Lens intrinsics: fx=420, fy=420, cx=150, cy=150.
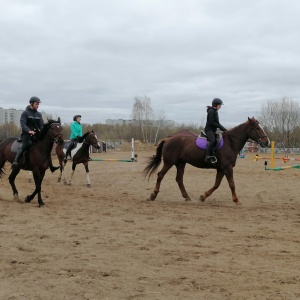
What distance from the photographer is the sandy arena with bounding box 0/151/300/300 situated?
4.84 m

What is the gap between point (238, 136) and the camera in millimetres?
12586

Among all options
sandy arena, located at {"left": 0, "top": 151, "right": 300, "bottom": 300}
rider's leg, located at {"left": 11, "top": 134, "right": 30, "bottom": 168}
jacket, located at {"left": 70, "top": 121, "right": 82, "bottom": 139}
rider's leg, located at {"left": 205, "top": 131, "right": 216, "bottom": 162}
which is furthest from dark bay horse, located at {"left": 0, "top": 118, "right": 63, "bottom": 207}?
jacket, located at {"left": 70, "top": 121, "right": 82, "bottom": 139}

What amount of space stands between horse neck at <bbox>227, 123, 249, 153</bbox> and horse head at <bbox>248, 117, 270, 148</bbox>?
0.15m

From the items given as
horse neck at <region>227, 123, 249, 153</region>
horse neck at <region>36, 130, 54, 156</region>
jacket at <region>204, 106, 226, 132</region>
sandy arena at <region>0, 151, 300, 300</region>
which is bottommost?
sandy arena at <region>0, 151, 300, 300</region>

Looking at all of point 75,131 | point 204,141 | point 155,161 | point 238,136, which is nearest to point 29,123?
point 155,161

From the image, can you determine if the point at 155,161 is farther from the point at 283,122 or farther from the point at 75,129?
the point at 283,122

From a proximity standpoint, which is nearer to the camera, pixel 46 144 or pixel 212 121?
pixel 46 144

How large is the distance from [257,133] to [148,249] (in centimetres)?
698

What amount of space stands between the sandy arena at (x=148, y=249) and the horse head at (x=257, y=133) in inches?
73.0

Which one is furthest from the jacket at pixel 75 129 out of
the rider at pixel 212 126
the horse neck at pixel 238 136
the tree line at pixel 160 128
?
the tree line at pixel 160 128

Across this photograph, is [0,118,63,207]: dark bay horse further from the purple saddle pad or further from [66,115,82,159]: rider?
[66,115,82,159]: rider

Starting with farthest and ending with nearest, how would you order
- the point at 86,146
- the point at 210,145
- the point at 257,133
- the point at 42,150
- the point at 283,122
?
the point at 283,122
the point at 86,146
the point at 257,133
the point at 210,145
the point at 42,150

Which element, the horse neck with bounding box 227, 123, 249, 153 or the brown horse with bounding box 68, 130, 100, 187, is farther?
the brown horse with bounding box 68, 130, 100, 187

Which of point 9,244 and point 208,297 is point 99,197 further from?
point 208,297
